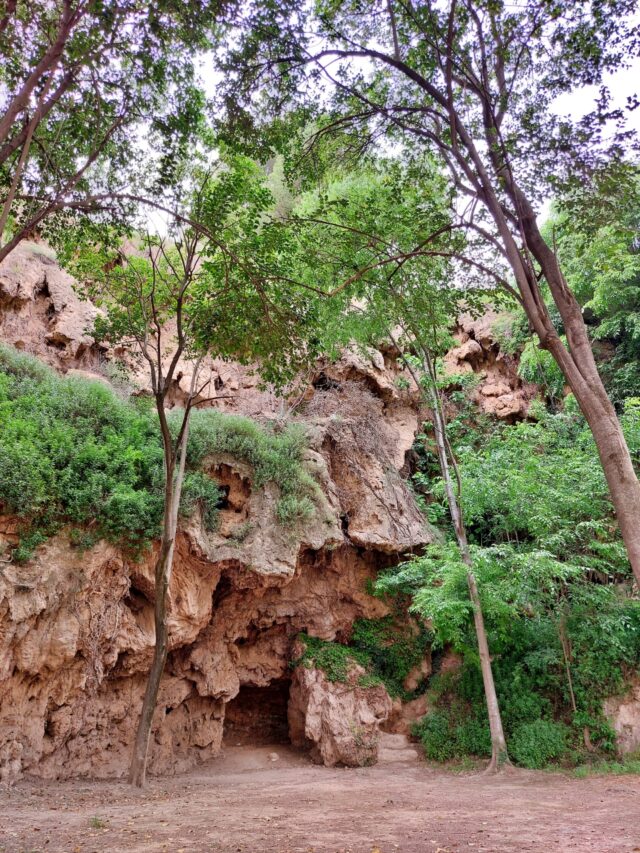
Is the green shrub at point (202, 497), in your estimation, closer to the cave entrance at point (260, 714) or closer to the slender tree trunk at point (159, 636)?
the slender tree trunk at point (159, 636)

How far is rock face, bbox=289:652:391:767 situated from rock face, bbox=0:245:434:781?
4 cm

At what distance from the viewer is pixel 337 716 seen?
12.8 meters

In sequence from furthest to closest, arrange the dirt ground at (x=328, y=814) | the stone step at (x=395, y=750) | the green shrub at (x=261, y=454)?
the green shrub at (x=261, y=454) → the stone step at (x=395, y=750) → the dirt ground at (x=328, y=814)

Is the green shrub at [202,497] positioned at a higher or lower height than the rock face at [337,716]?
higher

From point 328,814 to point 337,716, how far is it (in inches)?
241

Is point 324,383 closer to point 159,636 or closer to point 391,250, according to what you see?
point 391,250

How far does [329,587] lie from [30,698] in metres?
7.88

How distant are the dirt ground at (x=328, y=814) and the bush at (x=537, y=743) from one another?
67 cm

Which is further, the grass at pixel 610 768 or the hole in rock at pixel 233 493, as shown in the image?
the hole in rock at pixel 233 493

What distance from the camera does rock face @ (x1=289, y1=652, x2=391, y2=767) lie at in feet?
41.0

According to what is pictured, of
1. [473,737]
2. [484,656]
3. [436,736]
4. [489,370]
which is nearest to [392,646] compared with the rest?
[436,736]

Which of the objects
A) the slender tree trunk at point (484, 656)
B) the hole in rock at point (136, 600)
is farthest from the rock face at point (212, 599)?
the slender tree trunk at point (484, 656)

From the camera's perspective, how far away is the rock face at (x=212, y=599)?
952 centimetres

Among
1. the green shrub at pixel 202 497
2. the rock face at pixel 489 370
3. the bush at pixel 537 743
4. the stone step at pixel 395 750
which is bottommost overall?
the stone step at pixel 395 750
